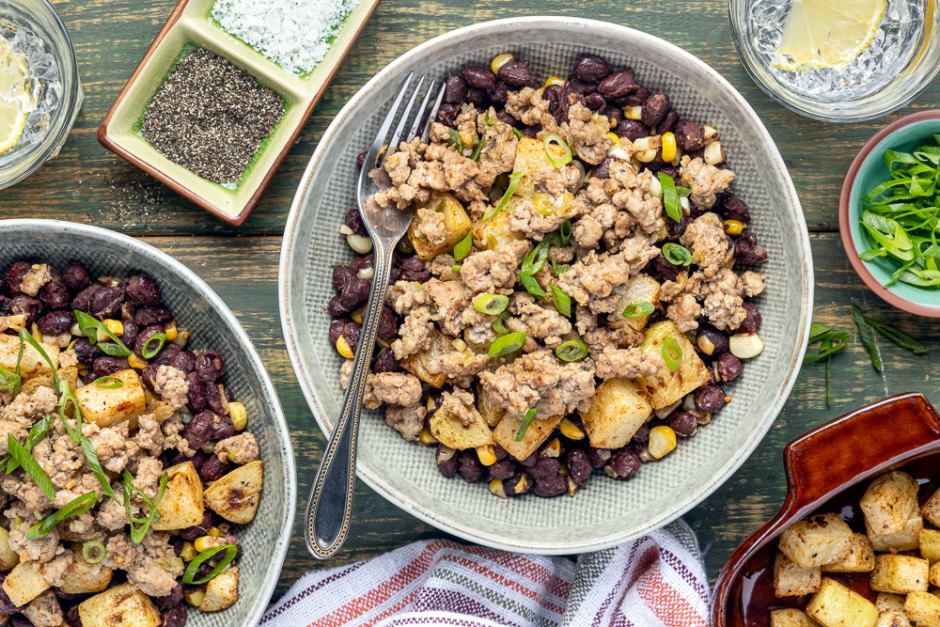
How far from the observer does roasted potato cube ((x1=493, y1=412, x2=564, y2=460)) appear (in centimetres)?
252

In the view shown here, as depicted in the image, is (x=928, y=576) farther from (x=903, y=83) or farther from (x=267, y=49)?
(x=267, y=49)

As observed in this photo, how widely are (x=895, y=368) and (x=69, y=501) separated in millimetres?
3433

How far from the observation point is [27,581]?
242cm

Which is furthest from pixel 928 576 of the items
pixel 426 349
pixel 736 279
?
pixel 426 349

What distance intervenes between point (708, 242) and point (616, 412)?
2.40ft

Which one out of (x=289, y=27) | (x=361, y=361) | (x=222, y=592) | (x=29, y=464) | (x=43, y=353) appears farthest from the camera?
(x=289, y=27)

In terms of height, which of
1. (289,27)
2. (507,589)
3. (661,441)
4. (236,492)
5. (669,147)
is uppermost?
(289,27)

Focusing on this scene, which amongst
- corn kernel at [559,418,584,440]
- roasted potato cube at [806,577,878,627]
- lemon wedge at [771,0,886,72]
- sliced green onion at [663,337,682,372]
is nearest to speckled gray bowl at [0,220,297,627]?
corn kernel at [559,418,584,440]

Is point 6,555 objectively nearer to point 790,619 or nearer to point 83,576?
point 83,576

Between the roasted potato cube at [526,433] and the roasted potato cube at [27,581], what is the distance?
1.78 m

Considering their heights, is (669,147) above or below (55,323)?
above

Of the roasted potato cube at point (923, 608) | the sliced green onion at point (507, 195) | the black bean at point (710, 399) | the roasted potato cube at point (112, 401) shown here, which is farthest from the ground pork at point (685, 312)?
the roasted potato cube at point (112, 401)

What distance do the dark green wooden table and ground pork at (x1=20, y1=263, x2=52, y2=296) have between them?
46cm

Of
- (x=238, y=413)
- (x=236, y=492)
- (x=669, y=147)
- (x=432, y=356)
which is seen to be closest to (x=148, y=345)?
(x=238, y=413)
